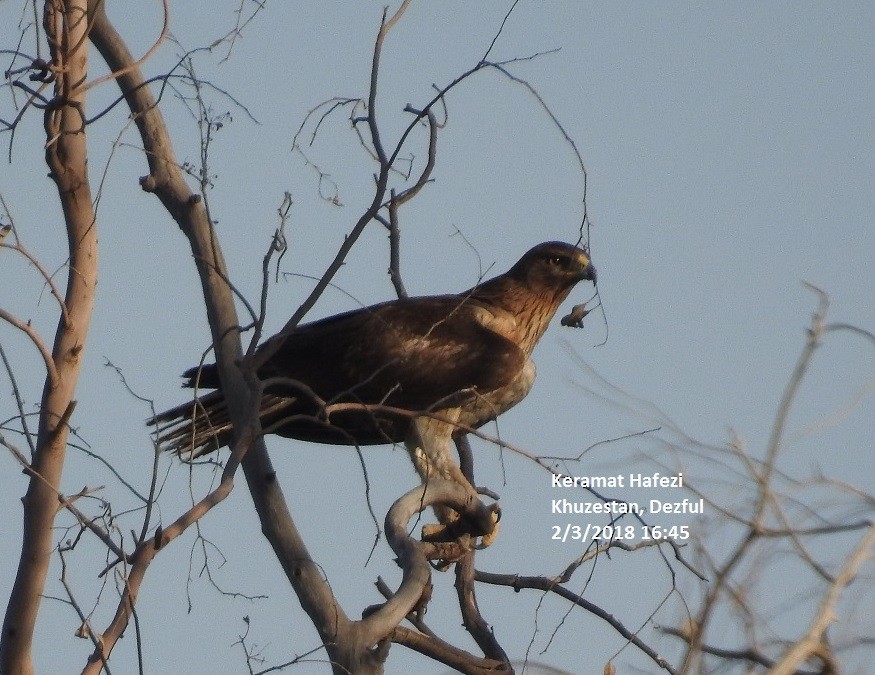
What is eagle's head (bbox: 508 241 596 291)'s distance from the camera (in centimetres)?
744

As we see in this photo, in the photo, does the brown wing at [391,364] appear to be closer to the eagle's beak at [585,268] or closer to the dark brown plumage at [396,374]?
the dark brown plumage at [396,374]

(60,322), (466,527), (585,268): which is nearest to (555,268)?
(585,268)

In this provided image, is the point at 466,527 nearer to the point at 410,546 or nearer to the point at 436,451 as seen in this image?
the point at 436,451

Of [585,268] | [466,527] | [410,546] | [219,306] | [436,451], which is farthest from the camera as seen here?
[585,268]

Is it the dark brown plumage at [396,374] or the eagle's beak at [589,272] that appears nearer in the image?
the dark brown plumage at [396,374]

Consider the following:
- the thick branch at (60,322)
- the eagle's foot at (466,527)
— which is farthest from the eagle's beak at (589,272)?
the thick branch at (60,322)

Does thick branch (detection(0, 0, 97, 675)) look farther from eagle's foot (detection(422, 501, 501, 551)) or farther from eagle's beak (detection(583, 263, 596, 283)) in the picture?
eagle's beak (detection(583, 263, 596, 283))

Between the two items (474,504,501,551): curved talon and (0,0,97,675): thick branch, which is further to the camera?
(474,504,501,551): curved talon

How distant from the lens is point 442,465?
6285mm

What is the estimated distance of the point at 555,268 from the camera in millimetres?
7484

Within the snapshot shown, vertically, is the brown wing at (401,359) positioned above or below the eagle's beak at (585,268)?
A: below

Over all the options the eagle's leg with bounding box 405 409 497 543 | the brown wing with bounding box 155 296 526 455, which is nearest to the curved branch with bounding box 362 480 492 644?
the eagle's leg with bounding box 405 409 497 543

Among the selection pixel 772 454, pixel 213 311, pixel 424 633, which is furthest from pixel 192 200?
pixel 772 454

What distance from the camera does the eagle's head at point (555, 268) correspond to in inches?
293
